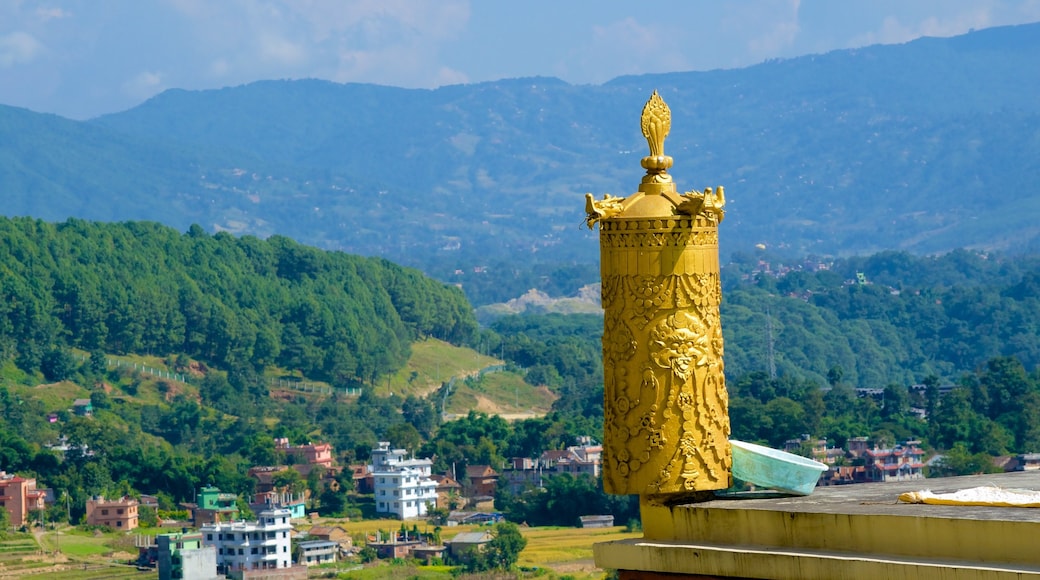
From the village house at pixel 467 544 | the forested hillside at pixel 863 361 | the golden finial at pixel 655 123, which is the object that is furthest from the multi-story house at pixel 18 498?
the golden finial at pixel 655 123

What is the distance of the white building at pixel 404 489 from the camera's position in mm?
78062

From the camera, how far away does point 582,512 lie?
73438mm

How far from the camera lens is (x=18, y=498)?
72625mm

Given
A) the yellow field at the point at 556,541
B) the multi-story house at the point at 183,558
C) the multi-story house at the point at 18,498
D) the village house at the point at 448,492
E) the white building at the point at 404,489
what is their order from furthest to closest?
1. the village house at the point at 448,492
2. the white building at the point at 404,489
3. the multi-story house at the point at 18,498
4. the multi-story house at the point at 183,558
5. the yellow field at the point at 556,541

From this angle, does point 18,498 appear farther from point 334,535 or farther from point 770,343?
point 770,343

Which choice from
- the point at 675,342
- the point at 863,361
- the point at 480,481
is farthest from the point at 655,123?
the point at 863,361

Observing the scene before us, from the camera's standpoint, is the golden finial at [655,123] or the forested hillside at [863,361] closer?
the golden finial at [655,123]

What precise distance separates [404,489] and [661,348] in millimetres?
68204

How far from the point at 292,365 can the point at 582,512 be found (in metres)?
53.0

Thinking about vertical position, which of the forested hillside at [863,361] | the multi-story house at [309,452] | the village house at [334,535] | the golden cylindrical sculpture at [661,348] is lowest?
the golden cylindrical sculpture at [661,348]

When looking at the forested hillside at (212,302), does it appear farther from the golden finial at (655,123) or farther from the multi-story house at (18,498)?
the golden finial at (655,123)

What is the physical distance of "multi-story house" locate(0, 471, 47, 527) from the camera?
71.6 metres

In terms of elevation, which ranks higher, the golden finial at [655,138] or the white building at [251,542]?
the white building at [251,542]

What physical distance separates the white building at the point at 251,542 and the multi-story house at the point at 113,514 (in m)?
4.90
